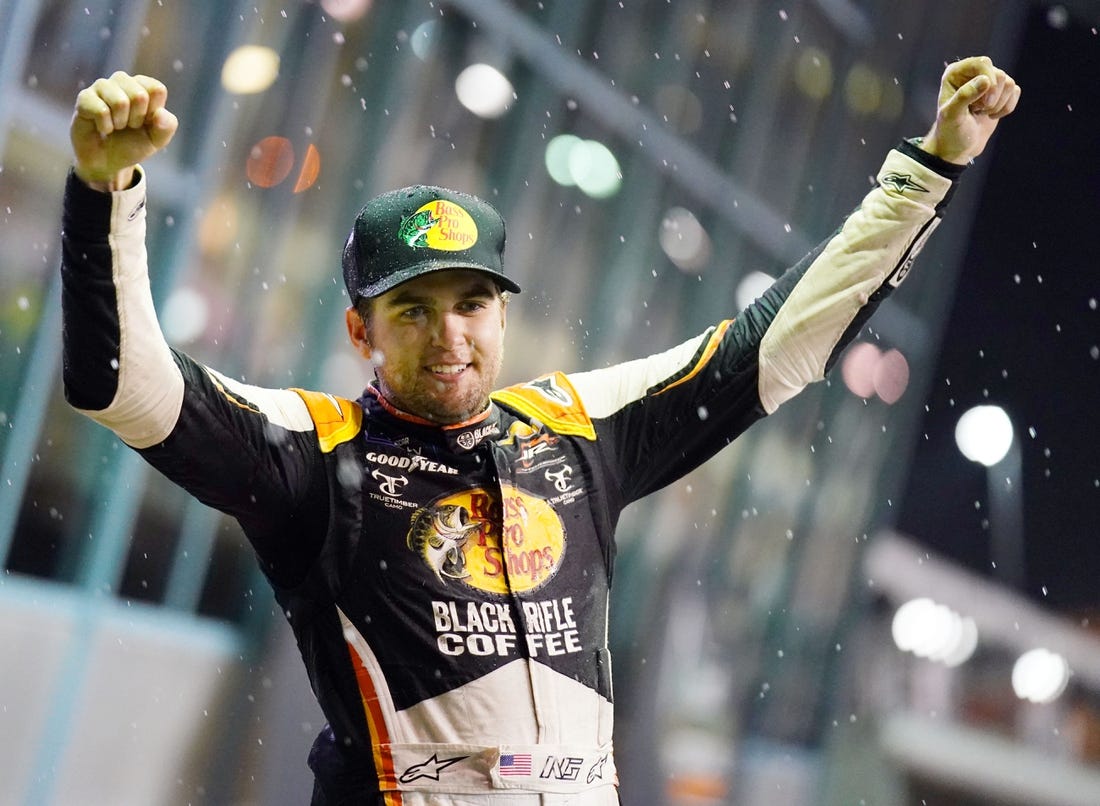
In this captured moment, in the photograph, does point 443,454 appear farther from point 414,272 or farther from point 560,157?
point 560,157

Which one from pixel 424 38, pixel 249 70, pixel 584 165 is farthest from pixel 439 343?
pixel 584 165

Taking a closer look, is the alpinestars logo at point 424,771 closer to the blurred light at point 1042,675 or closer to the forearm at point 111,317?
the forearm at point 111,317

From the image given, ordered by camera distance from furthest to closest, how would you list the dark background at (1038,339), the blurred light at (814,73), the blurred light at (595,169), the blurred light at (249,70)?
the blurred light at (814,73) < the dark background at (1038,339) < the blurred light at (595,169) < the blurred light at (249,70)

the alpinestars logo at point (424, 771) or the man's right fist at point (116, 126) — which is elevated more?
the man's right fist at point (116, 126)

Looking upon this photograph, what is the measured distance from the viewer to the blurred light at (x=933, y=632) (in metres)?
14.1

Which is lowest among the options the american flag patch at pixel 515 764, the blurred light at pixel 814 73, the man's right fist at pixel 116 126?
the american flag patch at pixel 515 764

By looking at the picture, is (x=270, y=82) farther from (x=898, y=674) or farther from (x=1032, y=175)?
(x=898, y=674)

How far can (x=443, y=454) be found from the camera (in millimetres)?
2506

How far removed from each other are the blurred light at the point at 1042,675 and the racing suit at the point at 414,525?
1309 centimetres

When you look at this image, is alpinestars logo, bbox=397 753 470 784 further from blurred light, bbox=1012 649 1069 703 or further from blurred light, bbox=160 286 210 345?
blurred light, bbox=1012 649 1069 703

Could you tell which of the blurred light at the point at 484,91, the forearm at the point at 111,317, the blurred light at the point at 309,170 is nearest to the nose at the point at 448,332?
the forearm at the point at 111,317

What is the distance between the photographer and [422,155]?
7.57m

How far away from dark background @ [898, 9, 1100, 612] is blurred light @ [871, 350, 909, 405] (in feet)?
1.32

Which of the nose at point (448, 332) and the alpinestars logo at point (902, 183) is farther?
the alpinestars logo at point (902, 183)
